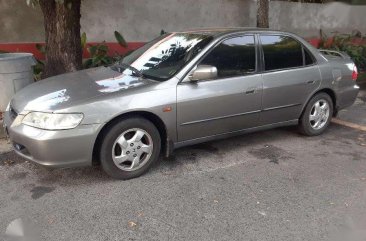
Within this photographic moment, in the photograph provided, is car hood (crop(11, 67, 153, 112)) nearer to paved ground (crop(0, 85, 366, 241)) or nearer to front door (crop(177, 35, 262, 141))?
front door (crop(177, 35, 262, 141))

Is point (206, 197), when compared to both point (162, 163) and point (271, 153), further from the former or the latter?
point (271, 153)

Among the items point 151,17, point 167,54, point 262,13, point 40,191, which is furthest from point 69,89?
point 262,13

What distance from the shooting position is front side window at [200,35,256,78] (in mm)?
4367

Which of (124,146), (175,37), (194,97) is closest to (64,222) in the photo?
(124,146)

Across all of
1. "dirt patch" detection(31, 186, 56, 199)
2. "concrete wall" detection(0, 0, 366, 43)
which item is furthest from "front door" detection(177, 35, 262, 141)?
"concrete wall" detection(0, 0, 366, 43)

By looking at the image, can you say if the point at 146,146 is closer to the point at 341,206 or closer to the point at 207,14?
the point at 341,206

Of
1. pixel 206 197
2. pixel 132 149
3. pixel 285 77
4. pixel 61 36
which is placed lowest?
pixel 206 197

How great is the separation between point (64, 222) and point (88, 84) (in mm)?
1535

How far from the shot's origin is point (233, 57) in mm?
4504

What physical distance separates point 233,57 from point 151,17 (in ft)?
15.0

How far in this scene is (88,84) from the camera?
412cm

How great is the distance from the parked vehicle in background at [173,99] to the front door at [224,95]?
1 cm

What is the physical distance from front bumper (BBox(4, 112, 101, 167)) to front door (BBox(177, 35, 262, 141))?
100 centimetres

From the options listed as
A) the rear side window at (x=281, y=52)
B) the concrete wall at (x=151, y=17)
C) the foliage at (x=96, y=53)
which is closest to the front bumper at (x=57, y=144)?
the rear side window at (x=281, y=52)
